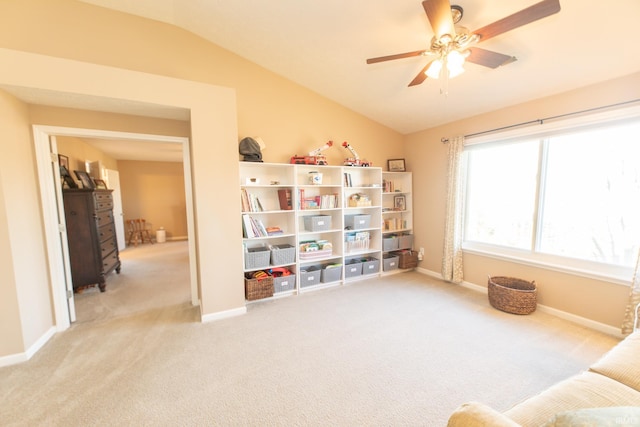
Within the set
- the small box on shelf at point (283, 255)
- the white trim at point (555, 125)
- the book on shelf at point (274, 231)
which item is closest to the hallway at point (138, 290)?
the small box on shelf at point (283, 255)

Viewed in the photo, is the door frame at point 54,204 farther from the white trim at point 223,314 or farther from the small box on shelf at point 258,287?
the small box on shelf at point 258,287

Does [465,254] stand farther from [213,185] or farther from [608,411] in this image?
[213,185]

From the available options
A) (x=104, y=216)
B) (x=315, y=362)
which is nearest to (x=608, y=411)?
(x=315, y=362)

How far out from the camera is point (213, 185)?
2.57 meters

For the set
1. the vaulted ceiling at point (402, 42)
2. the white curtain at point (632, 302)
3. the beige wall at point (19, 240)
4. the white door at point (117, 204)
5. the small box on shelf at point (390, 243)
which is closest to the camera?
the vaulted ceiling at point (402, 42)

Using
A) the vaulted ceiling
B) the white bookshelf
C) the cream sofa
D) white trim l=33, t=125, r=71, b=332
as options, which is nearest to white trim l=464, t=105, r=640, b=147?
the vaulted ceiling

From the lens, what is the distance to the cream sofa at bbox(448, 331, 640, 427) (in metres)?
0.73

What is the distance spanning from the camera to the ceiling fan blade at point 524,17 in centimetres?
123

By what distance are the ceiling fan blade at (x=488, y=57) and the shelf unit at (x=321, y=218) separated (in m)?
1.92

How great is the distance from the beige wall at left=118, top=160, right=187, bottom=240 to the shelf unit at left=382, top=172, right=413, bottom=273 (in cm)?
610

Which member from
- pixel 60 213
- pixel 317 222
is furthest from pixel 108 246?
pixel 317 222

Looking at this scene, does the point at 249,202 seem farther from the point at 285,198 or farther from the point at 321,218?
the point at 321,218

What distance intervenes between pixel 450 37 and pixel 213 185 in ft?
7.60

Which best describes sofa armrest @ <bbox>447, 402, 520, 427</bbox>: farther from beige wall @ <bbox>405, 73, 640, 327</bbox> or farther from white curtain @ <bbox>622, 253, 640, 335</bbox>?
beige wall @ <bbox>405, 73, 640, 327</bbox>
